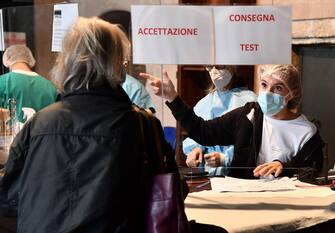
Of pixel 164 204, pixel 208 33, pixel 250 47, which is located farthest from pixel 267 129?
pixel 164 204

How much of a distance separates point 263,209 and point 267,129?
0.65 metres

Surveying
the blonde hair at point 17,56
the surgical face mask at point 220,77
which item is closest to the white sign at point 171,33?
the surgical face mask at point 220,77

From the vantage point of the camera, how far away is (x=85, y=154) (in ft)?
4.53

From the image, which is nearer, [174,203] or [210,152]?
[174,203]

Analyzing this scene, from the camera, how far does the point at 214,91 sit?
261 centimetres

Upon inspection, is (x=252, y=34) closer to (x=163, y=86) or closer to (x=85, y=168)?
(x=163, y=86)

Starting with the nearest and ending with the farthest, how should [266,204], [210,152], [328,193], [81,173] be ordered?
[81,173], [266,204], [328,193], [210,152]

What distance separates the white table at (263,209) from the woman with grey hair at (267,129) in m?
0.28

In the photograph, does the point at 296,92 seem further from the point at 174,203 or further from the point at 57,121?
the point at 57,121

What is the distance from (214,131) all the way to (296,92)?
43 centimetres

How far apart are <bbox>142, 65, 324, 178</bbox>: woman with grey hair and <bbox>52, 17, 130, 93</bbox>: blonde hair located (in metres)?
0.89

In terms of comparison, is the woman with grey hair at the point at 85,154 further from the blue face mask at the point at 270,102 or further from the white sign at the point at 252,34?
the blue face mask at the point at 270,102

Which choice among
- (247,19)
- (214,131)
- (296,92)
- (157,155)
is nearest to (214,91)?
(214,131)

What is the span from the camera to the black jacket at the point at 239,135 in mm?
2416
